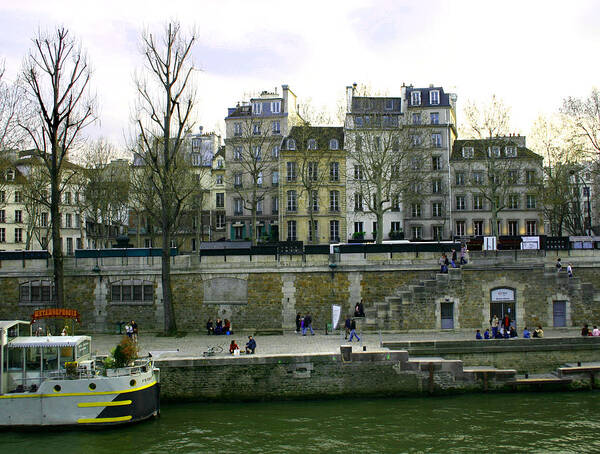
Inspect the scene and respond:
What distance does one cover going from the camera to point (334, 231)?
169 feet

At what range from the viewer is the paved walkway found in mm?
24094

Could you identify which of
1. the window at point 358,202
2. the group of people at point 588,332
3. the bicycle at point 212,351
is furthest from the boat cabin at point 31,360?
the window at point 358,202

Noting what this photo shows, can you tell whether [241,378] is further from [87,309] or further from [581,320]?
[581,320]

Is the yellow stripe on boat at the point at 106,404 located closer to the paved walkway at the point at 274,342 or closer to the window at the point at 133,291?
the paved walkway at the point at 274,342

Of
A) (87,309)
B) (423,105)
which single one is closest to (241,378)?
(87,309)

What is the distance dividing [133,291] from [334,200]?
2433cm

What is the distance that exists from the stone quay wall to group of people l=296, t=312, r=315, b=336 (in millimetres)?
679

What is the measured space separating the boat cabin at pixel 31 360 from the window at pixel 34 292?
11.5m

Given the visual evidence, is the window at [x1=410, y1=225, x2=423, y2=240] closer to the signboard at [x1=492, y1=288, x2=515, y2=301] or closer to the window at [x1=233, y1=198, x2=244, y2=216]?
the window at [x1=233, y1=198, x2=244, y2=216]

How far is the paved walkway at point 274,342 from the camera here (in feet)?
79.0

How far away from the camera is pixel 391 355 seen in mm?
22547

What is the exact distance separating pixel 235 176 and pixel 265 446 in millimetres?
38508

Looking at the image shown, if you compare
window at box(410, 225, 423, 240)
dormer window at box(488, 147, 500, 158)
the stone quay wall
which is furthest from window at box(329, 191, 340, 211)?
the stone quay wall

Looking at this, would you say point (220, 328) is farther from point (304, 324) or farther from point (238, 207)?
point (238, 207)
